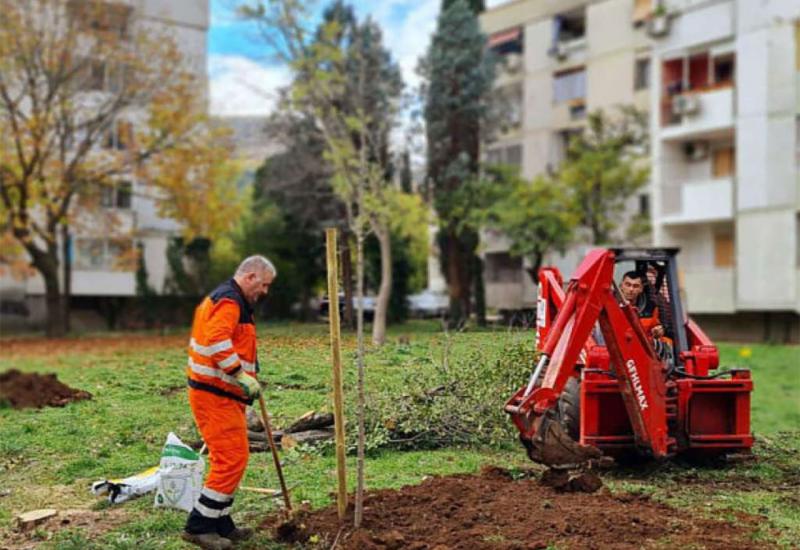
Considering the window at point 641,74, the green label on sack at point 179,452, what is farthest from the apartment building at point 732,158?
the green label on sack at point 179,452

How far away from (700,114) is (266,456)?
26.2 m

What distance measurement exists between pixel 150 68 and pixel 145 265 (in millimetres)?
12265

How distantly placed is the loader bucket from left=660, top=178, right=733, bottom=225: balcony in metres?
25.2

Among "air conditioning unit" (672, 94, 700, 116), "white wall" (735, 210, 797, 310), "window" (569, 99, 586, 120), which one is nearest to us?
"white wall" (735, 210, 797, 310)

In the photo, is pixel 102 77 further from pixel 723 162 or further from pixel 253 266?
pixel 253 266

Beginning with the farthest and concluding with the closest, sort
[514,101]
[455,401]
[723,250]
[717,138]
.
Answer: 1. [514,101]
2. [723,250]
3. [717,138]
4. [455,401]

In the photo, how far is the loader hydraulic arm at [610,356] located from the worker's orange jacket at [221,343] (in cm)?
207

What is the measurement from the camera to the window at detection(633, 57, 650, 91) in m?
38.9

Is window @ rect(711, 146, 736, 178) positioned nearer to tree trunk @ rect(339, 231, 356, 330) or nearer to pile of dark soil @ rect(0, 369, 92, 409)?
pile of dark soil @ rect(0, 369, 92, 409)

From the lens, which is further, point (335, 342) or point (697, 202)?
point (697, 202)

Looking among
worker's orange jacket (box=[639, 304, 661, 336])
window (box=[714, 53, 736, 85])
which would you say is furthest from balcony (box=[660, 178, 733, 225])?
worker's orange jacket (box=[639, 304, 661, 336])

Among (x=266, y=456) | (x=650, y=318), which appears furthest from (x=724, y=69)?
(x=266, y=456)

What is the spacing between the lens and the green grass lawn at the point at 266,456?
750cm

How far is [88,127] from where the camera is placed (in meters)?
31.0
